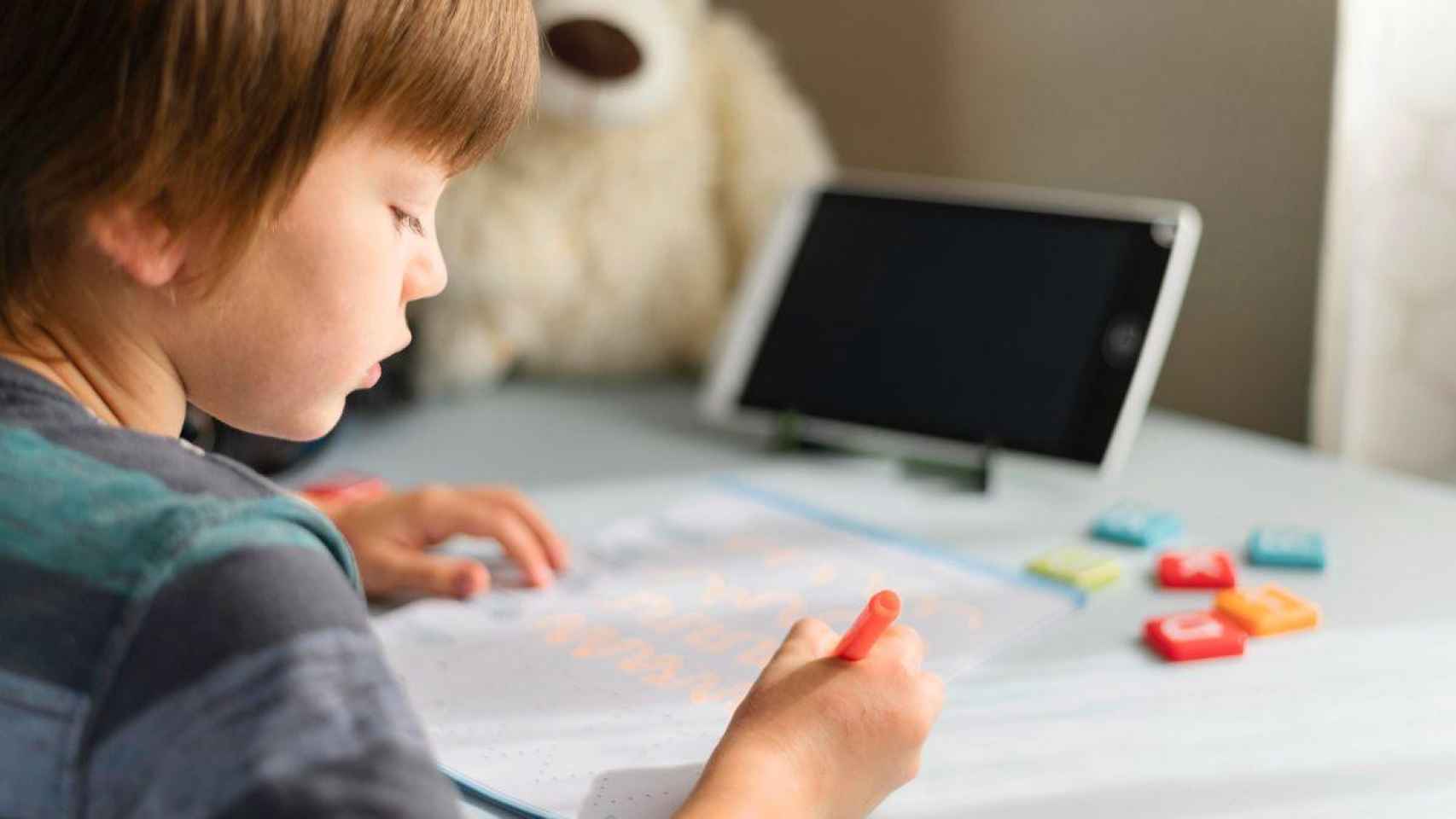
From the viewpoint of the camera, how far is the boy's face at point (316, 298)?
486mm

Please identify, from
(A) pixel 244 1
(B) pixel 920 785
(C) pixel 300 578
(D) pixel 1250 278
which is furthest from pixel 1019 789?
(D) pixel 1250 278

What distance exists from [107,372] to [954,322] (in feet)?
1.79

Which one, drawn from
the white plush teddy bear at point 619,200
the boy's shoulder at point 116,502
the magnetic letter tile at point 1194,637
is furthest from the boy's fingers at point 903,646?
the white plush teddy bear at point 619,200

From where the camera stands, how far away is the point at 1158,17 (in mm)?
979

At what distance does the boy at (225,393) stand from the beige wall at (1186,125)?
1.61ft

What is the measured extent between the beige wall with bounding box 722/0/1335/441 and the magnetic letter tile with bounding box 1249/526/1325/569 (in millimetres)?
229

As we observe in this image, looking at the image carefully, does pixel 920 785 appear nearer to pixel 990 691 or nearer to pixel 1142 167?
pixel 990 691

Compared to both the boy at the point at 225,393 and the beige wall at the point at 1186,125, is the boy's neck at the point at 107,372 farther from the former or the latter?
the beige wall at the point at 1186,125

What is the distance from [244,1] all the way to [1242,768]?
0.44 m

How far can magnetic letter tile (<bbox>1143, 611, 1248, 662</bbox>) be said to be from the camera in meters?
0.63

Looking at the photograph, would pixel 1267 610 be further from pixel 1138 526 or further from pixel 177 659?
pixel 177 659

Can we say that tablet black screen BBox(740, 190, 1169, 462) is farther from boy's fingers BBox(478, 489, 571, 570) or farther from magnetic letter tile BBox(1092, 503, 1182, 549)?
boy's fingers BBox(478, 489, 571, 570)

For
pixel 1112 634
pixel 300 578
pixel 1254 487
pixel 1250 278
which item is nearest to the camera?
Result: pixel 300 578

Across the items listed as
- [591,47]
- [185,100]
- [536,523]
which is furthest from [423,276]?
[591,47]
